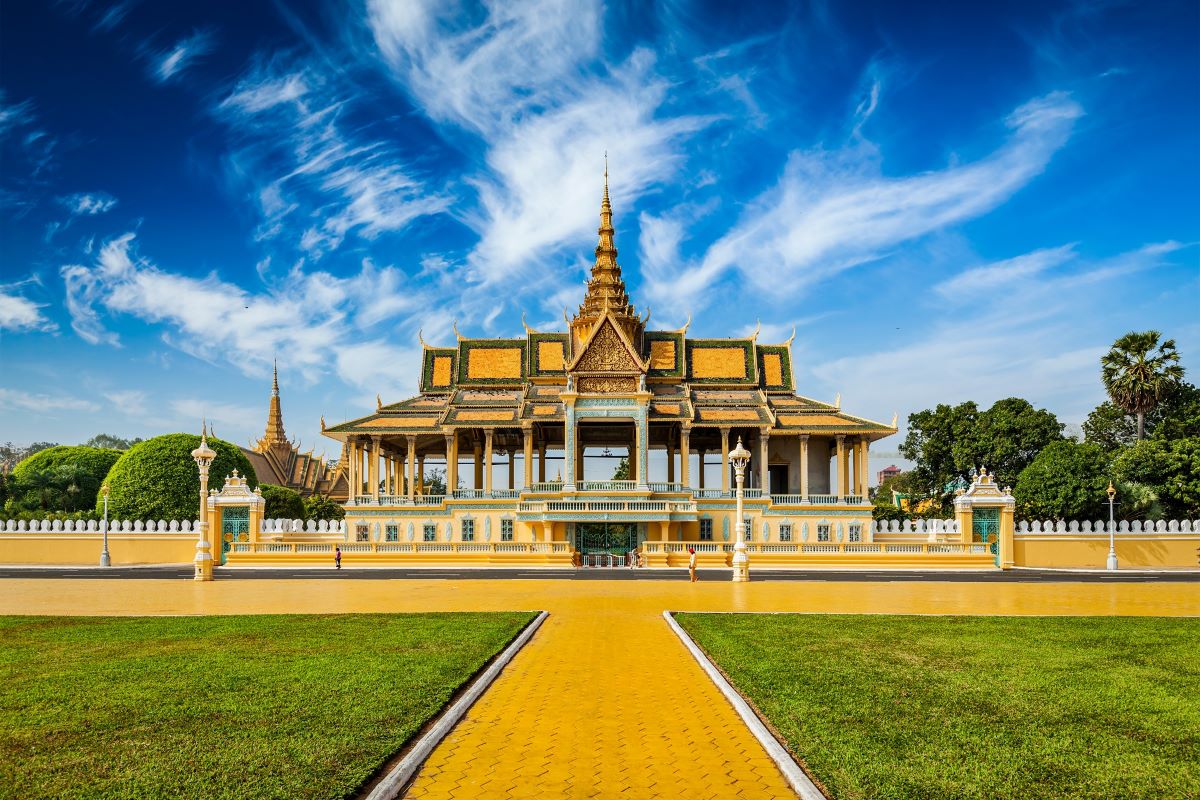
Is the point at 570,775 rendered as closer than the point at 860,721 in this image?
Yes

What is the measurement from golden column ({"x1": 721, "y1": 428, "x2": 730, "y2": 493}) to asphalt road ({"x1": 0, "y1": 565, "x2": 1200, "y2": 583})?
489 inches

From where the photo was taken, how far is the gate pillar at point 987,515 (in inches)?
1583

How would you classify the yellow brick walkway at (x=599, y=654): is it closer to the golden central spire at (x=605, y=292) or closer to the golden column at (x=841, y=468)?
the golden column at (x=841, y=468)

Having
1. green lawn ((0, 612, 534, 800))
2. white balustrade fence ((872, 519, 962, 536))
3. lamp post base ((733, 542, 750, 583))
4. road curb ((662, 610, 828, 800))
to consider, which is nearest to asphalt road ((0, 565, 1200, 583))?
lamp post base ((733, 542, 750, 583))

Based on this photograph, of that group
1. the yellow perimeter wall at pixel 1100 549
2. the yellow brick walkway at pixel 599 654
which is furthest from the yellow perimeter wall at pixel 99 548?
the yellow perimeter wall at pixel 1100 549

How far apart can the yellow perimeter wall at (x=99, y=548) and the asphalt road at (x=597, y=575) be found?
5055mm

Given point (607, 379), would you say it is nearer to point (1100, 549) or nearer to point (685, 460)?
point (685, 460)

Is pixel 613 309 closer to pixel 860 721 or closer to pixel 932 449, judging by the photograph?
pixel 932 449

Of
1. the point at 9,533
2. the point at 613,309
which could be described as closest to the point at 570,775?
the point at 9,533

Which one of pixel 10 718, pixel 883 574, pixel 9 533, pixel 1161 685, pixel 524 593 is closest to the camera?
pixel 10 718

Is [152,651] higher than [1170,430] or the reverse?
the reverse

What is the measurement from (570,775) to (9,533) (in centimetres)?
4515

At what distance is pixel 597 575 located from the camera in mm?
31422

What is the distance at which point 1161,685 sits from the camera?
10.5 m
